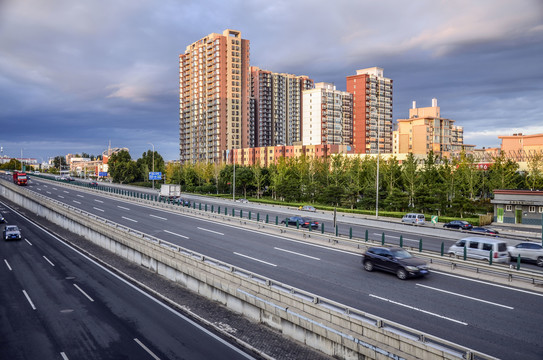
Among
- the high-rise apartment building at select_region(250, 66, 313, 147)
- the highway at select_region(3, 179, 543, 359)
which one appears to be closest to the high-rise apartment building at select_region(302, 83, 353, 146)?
the high-rise apartment building at select_region(250, 66, 313, 147)

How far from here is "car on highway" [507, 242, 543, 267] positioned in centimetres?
2473

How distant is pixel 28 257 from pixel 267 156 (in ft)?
321

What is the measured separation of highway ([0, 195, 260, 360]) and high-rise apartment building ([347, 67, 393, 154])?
13323 cm

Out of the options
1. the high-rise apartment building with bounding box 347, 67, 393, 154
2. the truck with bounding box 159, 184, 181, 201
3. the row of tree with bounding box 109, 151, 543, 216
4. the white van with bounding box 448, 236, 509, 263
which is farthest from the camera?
the high-rise apartment building with bounding box 347, 67, 393, 154

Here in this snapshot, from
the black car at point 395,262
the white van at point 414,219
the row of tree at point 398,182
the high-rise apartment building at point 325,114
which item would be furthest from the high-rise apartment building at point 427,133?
the black car at point 395,262

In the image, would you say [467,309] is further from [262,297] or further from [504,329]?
[262,297]

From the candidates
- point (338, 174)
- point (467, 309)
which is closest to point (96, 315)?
point (467, 309)

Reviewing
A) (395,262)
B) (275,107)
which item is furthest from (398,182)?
(275,107)

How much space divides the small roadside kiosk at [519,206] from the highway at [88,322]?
47.1 meters

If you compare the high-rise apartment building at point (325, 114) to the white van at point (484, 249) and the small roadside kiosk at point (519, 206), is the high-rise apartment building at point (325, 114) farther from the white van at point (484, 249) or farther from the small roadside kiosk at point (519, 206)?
the white van at point (484, 249)

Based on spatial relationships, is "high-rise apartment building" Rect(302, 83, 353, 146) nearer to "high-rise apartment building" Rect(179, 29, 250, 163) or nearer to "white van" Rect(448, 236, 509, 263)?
"high-rise apartment building" Rect(179, 29, 250, 163)

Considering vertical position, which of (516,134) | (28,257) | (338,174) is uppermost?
(516,134)

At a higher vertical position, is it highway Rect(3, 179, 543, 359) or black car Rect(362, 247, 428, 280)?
black car Rect(362, 247, 428, 280)

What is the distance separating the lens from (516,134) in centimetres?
11050
